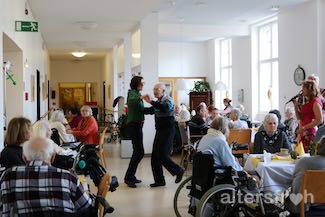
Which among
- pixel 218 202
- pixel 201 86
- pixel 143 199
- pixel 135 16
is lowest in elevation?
pixel 143 199

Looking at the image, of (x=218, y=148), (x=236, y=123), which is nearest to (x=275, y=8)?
(x=236, y=123)

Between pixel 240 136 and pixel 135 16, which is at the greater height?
pixel 135 16

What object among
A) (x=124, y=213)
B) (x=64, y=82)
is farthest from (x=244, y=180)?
(x=64, y=82)

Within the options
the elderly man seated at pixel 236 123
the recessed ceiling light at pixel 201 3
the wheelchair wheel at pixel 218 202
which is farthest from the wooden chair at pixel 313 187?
the recessed ceiling light at pixel 201 3

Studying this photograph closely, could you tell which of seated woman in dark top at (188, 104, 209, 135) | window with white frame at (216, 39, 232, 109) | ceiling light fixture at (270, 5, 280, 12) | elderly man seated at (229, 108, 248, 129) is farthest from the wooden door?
elderly man seated at (229, 108, 248, 129)

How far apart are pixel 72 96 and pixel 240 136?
1604 centimetres

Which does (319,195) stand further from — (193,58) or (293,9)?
(193,58)

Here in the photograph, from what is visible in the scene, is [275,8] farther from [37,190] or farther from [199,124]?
[37,190]

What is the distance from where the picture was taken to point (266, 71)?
1177 cm

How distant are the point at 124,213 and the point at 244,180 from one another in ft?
5.55

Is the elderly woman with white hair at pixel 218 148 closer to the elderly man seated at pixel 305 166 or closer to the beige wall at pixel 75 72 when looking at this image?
the elderly man seated at pixel 305 166

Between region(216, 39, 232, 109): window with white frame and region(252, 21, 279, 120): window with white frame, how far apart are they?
69.5 inches

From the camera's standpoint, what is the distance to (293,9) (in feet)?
31.8

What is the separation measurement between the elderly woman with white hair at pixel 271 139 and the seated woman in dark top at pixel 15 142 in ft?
8.45
